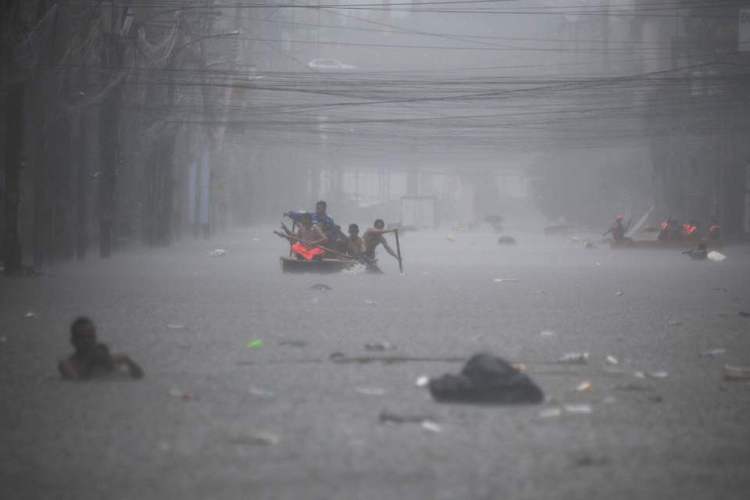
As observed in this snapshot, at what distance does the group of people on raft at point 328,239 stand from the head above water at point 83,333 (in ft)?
48.9

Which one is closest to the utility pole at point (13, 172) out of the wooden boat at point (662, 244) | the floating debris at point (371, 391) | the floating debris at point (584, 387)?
the floating debris at point (371, 391)

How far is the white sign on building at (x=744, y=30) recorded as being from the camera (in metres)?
42.2

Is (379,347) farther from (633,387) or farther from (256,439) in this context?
(256,439)

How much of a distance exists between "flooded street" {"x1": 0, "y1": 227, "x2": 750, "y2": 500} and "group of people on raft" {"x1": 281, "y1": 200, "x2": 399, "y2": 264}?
7524 millimetres

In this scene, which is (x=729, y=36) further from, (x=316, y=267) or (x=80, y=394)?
(x=80, y=394)

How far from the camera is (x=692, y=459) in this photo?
5.59m

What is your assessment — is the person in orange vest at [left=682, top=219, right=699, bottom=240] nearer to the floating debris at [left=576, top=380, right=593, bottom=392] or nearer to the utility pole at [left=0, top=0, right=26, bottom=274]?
the utility pole at [left=0, top=0, right=26, bottom=274]

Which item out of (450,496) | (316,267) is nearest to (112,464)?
Answer: (450,496)

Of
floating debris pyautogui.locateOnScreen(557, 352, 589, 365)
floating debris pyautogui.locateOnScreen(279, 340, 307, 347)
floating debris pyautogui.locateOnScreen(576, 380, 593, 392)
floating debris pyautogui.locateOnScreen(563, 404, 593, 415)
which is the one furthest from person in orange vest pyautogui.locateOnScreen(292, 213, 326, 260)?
floating debris pyautogui.locateOnScreen(563, 404, 593, 415)

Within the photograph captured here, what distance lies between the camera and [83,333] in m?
7.60

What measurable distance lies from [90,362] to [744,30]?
39.6m

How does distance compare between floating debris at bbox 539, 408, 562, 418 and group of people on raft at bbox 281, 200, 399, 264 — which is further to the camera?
group of people on raft at bbox 281, 200, 399, 264

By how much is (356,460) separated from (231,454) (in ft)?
2.09

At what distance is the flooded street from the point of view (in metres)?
5.09
